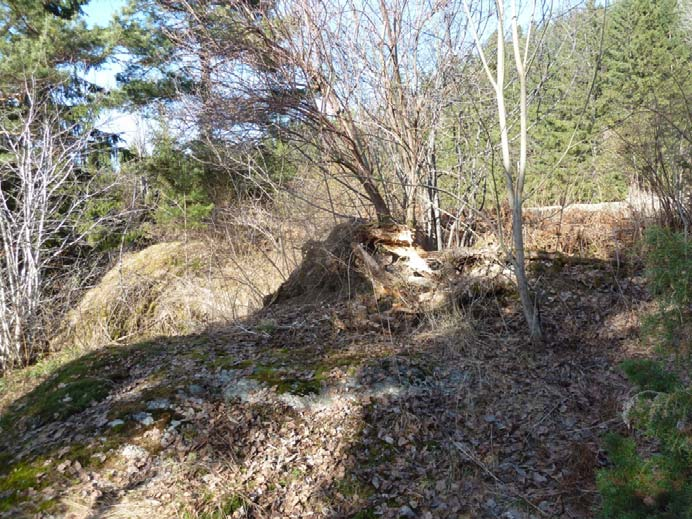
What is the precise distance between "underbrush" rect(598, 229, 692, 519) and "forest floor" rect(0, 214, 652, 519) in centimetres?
73

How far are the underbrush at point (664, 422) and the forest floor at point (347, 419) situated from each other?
728 mm

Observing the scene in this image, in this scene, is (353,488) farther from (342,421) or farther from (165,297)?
(165,297)

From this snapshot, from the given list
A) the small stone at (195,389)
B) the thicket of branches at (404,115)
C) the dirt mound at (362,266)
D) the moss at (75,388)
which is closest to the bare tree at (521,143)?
the thicket of branches at (404,115)

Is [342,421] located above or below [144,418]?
below

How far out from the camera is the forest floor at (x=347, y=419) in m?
2.93

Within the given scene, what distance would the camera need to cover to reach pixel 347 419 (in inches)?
140

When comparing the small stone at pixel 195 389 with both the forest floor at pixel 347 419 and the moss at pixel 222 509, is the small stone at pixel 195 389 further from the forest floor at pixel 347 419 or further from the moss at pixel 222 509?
the moss at pixel 222 509

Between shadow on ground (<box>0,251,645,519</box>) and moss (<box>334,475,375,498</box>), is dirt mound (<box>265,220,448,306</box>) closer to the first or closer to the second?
shadow on ground (<box>0,251,645,519</box>)

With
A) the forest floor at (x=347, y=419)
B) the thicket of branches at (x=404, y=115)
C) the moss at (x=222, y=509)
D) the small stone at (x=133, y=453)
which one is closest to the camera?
the moss at (x=222, y=509)

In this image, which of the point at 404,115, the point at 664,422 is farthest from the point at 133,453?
the point at 404,115

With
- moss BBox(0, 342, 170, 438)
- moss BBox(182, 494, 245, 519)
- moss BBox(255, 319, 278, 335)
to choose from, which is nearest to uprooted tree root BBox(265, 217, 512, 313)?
moss BBox(255, 319, 278, 335)

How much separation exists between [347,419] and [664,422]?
6.78 feet

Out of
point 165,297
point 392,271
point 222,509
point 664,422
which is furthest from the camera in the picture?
point 165,297

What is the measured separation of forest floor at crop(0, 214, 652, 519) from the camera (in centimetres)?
293
